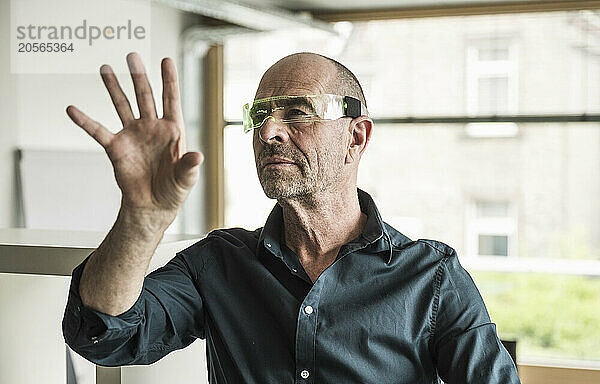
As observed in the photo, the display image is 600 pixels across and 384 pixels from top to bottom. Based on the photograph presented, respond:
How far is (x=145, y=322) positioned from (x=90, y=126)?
0.34 meters

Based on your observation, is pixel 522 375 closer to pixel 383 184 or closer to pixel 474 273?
pixel 474 273

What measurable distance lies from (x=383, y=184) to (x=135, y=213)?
3.93 metres

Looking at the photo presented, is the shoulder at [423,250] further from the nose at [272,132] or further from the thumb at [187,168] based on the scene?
the thumb at [187,168]

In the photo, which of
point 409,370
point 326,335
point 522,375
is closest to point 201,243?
point 326,335

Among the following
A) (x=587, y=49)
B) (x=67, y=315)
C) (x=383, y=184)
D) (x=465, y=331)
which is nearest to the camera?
(x=67, y=315)

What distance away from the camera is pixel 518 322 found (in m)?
4.54

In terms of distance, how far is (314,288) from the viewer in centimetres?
115

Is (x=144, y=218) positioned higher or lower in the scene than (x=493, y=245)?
higher

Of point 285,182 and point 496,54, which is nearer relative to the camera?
point 285,182

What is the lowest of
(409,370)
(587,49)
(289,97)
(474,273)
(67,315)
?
(474,273)

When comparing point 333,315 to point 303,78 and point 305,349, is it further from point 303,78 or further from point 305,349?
point 303,78

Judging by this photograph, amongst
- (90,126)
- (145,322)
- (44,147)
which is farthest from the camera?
(44,147)

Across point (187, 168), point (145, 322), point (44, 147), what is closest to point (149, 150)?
point (187, 168)

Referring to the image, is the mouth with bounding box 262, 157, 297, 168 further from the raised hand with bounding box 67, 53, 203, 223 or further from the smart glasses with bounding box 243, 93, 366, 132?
the raised hand with bounding box 67, 53, 203, 223
